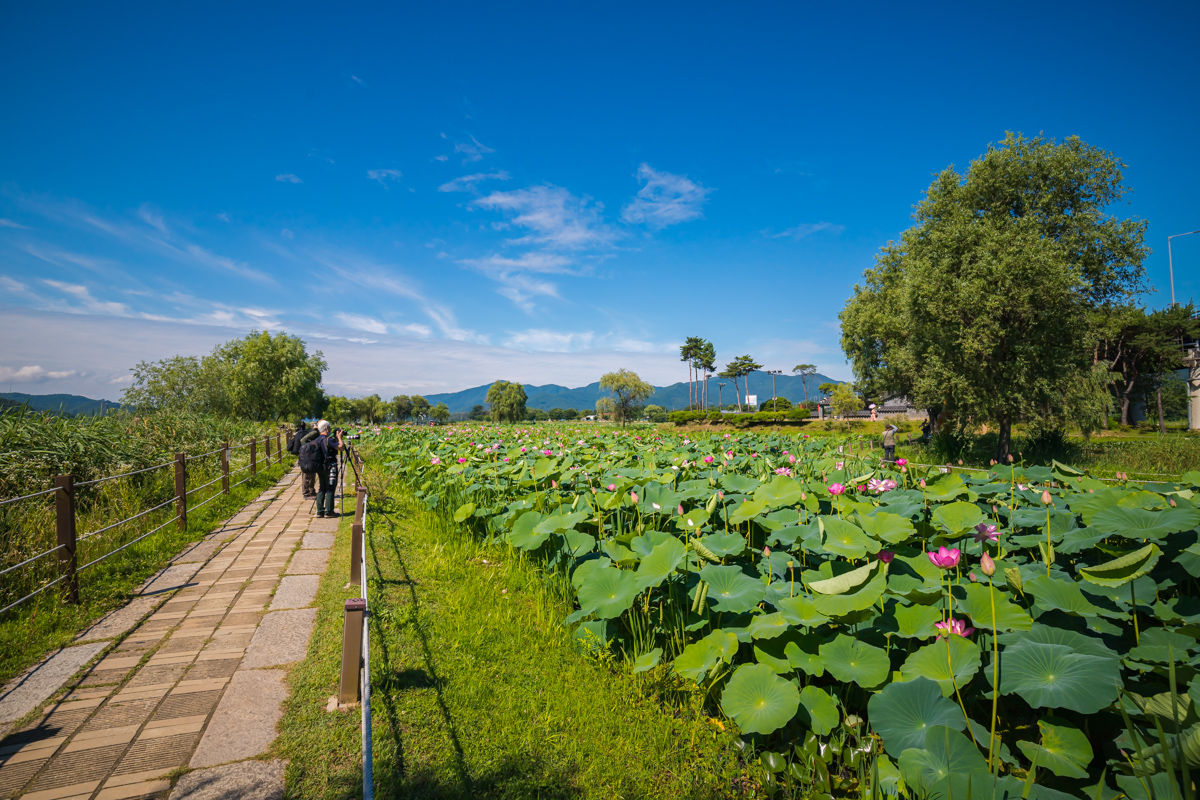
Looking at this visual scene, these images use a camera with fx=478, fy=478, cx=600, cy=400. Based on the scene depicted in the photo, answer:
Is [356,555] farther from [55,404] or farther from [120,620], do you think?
[55,404]

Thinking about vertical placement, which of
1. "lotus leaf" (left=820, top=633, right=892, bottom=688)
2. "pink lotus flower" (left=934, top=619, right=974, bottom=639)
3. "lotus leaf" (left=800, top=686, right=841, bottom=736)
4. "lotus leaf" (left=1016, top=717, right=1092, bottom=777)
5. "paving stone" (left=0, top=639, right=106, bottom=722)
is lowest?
"paving stone" (left=0, top=639, right=106, bottom=722)

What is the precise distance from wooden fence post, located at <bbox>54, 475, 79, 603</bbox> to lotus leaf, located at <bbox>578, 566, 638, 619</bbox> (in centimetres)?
420

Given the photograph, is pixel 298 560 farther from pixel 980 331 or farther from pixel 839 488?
pixel 980 331

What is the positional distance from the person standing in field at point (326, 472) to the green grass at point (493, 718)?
375cm

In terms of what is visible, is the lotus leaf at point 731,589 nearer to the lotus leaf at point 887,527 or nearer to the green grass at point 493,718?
the green grass at point 493,718

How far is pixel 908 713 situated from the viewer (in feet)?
6.02

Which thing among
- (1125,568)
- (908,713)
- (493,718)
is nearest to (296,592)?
(493,718)

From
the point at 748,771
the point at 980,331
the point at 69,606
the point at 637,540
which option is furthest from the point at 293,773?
the point at 980,331

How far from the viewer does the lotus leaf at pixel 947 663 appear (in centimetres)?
185

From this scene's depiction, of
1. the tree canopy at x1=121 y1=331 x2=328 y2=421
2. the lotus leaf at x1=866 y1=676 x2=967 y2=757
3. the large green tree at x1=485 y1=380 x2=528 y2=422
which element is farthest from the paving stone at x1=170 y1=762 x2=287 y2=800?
the large green tree at x1=485 y1=380 x2=528 y2=422

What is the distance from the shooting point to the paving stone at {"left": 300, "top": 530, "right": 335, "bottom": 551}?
18.3 feet

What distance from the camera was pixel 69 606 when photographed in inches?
148

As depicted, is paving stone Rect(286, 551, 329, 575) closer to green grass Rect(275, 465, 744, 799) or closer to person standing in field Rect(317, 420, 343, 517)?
green grass Rect(275, 465, 744, 799)

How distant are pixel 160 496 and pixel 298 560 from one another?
355 cm
